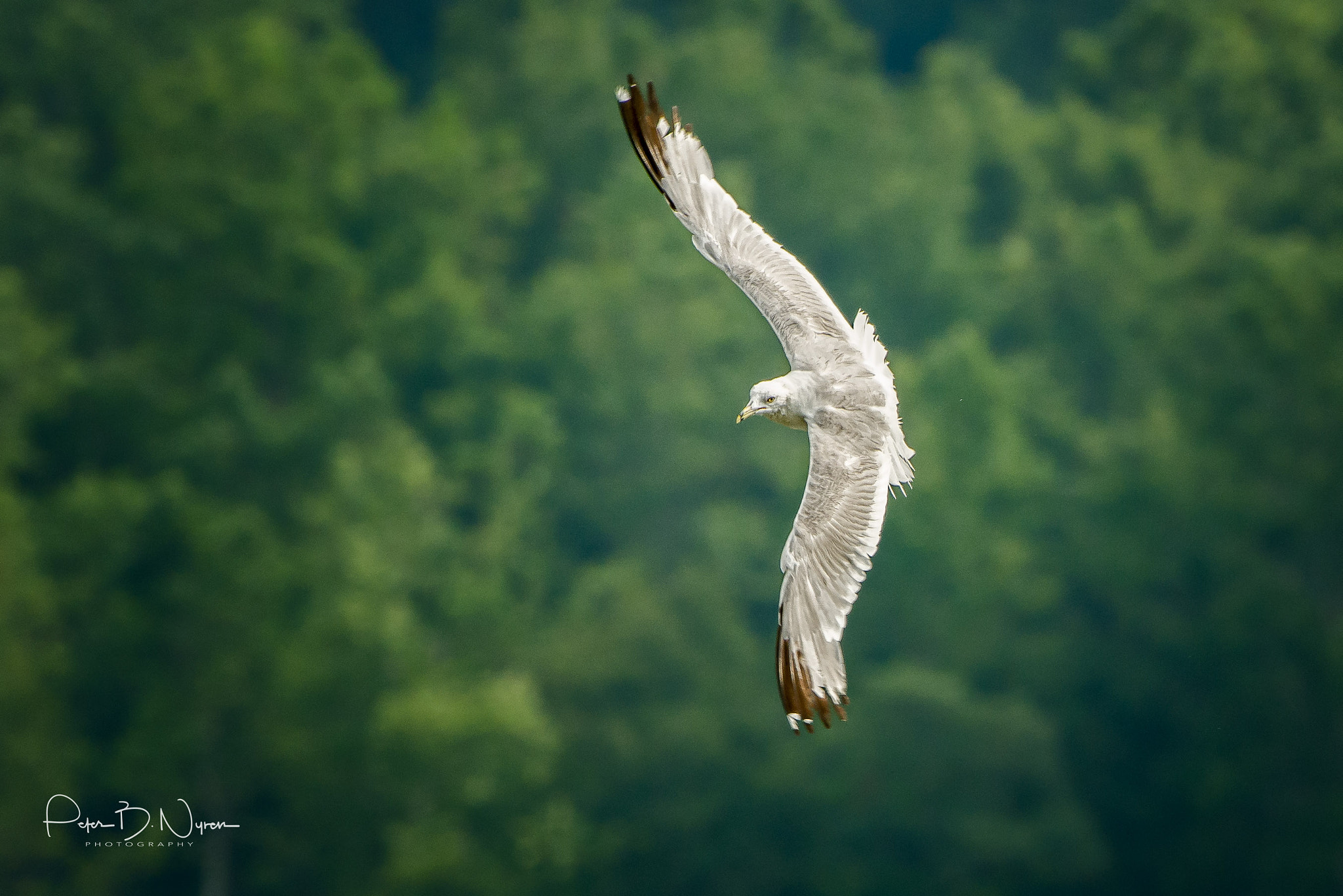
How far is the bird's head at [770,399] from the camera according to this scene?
1102 cm

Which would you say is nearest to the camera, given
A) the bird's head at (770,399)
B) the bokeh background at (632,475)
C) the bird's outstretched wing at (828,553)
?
the bird's outstretched wing at (828,553)

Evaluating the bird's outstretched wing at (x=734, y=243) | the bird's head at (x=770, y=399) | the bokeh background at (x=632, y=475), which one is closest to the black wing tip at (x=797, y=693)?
the bird's head at (x=770, y=399)

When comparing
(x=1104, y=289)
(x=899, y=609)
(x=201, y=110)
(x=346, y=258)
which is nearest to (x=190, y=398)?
(x=346, y=258)

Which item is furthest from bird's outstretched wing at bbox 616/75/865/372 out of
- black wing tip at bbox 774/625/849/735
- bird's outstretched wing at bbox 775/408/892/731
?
black wing tip at bbox 774/625/849/735

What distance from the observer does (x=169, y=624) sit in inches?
1452

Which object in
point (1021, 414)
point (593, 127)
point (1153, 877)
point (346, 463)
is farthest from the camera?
point (593, 127)

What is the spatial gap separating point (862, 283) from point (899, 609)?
14610mm

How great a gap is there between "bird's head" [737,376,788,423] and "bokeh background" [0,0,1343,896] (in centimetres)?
2281

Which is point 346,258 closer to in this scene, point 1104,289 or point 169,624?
point 169,624

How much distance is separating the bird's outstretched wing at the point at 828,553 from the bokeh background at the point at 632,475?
76.3 feet

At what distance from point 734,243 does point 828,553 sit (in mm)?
2944

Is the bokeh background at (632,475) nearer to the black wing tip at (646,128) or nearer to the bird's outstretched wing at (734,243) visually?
the bird's outstretched wing at (734,243)
